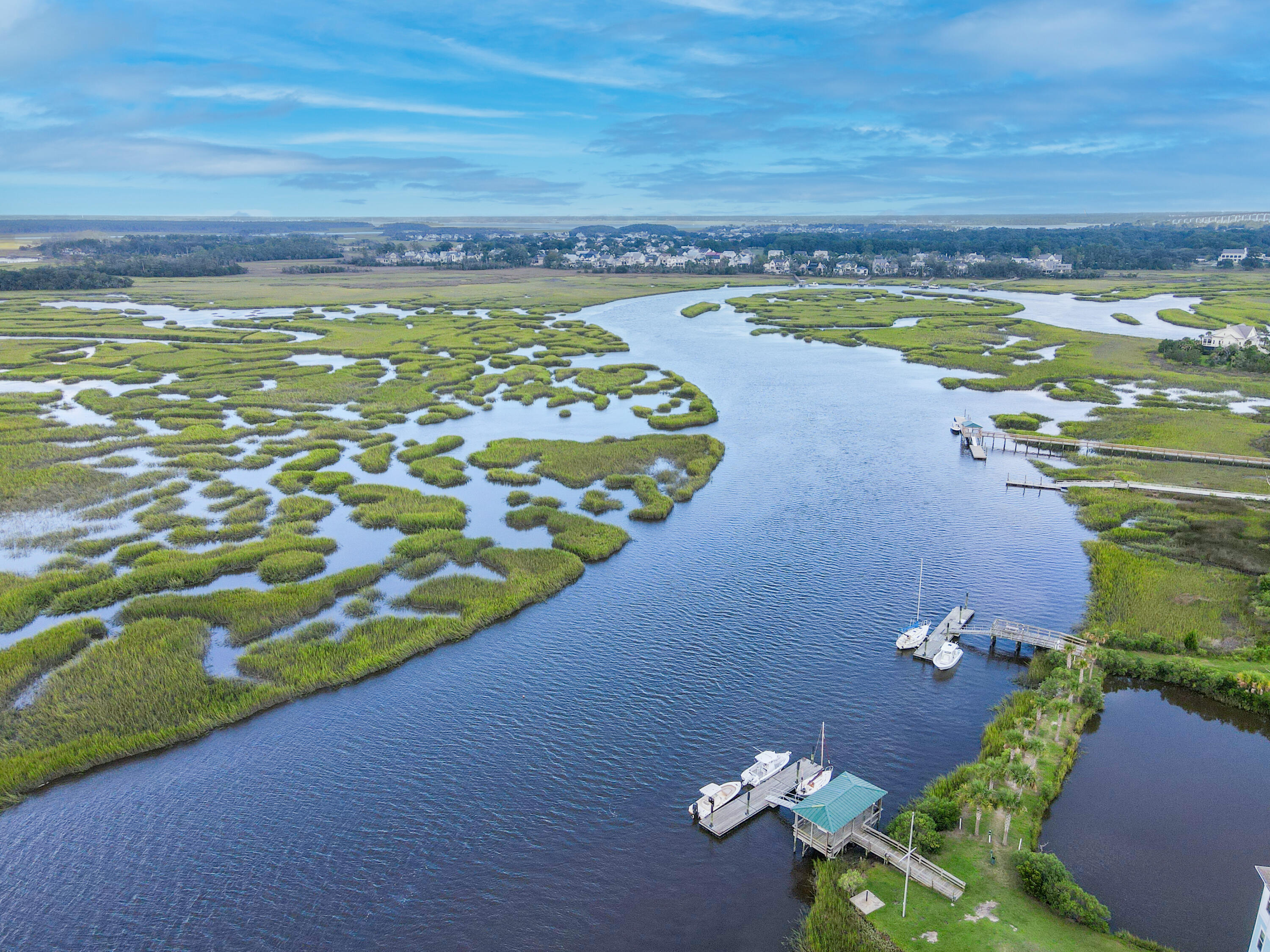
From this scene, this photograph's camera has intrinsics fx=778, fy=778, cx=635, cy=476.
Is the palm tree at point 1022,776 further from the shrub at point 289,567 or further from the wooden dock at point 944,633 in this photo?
the shrub at point 289,567

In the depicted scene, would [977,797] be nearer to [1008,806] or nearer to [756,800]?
[1008,806]

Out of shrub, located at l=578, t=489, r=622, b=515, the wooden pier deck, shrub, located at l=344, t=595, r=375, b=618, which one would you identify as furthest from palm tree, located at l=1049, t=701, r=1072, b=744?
shrub, located at l=344, t=595, r=375, b=618

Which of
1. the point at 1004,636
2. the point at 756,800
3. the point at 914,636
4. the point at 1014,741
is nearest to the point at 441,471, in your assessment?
the point at 914,636

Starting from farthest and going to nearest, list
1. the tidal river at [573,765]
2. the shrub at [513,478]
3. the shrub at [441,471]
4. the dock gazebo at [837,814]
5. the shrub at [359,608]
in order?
the shrub at [513,478]
the shrub at [441,471]
the shrub at [359,608]
the dock gazebo at [837,814]
the tidal river at [573,765]

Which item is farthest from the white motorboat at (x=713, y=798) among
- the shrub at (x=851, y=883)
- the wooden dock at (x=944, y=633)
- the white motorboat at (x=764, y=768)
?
the wooden dock at (x=944, y=633)

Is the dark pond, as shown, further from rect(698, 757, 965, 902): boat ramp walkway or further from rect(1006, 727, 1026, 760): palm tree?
rect(698, 757, 965, 902): boat ramp walkway
